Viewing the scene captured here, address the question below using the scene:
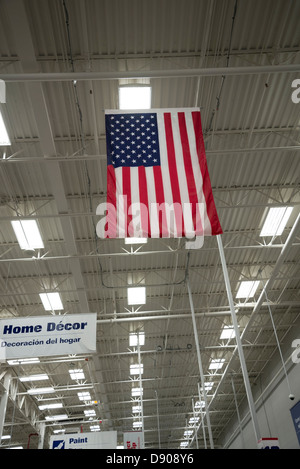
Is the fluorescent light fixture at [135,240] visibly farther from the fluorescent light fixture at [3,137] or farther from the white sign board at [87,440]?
the white sign board at [87,440]

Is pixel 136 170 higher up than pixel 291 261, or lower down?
lower down

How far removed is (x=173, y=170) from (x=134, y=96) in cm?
332

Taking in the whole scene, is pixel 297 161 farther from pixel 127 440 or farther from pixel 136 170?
pixel 127 440

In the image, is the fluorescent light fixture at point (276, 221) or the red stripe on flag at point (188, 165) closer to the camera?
the red stripe on flag at point (188, 165)

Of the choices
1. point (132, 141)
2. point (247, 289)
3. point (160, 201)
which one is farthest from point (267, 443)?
point (247, 289)

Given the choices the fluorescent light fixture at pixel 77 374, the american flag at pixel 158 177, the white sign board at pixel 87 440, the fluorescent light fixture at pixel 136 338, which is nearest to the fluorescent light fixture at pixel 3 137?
the american flag at pixel 158 177

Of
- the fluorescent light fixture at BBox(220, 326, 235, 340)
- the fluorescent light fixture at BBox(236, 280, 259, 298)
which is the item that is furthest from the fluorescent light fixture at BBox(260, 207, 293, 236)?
the fluorescent light fixture at BBox(220, 326, 235, 340)

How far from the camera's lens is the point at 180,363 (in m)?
23.5

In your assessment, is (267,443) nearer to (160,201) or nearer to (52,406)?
(160,201)

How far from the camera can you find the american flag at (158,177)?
610 centimetres

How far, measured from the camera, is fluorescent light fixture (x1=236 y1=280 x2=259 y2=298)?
16548 mm

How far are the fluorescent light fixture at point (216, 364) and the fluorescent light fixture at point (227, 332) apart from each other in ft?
11.8

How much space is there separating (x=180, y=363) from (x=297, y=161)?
633 inches
